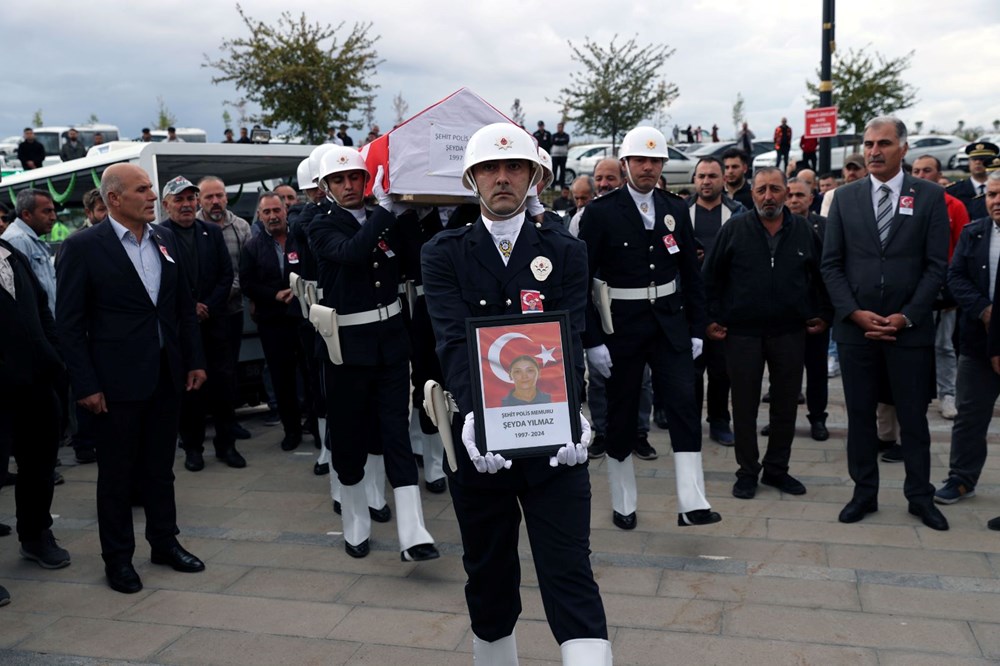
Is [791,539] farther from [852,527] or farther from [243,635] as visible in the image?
[243,635]

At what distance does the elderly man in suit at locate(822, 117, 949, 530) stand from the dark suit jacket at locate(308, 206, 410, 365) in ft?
8.43

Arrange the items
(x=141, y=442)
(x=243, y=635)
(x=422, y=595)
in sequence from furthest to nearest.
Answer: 1. (x=141, y=442)
2. (x=422, y=595)
3. (x=243, y=635)

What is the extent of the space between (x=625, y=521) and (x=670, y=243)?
5.38ft

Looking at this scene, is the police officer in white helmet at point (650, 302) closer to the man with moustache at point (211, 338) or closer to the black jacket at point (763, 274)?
the black jacket at point (763, 274)

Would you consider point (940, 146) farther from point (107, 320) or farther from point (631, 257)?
point (107, 320)

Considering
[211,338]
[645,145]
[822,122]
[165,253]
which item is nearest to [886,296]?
[645,145]

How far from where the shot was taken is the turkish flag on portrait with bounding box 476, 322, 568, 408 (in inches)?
119

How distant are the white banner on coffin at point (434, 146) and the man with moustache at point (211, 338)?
9.11 ft

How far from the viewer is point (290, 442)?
7.99 meters

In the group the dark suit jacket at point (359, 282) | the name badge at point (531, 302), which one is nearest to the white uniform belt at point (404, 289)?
the dark suit jacket at point (359, 282)

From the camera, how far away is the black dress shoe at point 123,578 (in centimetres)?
498

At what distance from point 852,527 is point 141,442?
401 centimetres

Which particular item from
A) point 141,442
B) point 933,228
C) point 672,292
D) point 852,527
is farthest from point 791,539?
point 141,442

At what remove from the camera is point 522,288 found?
3.29 meters
